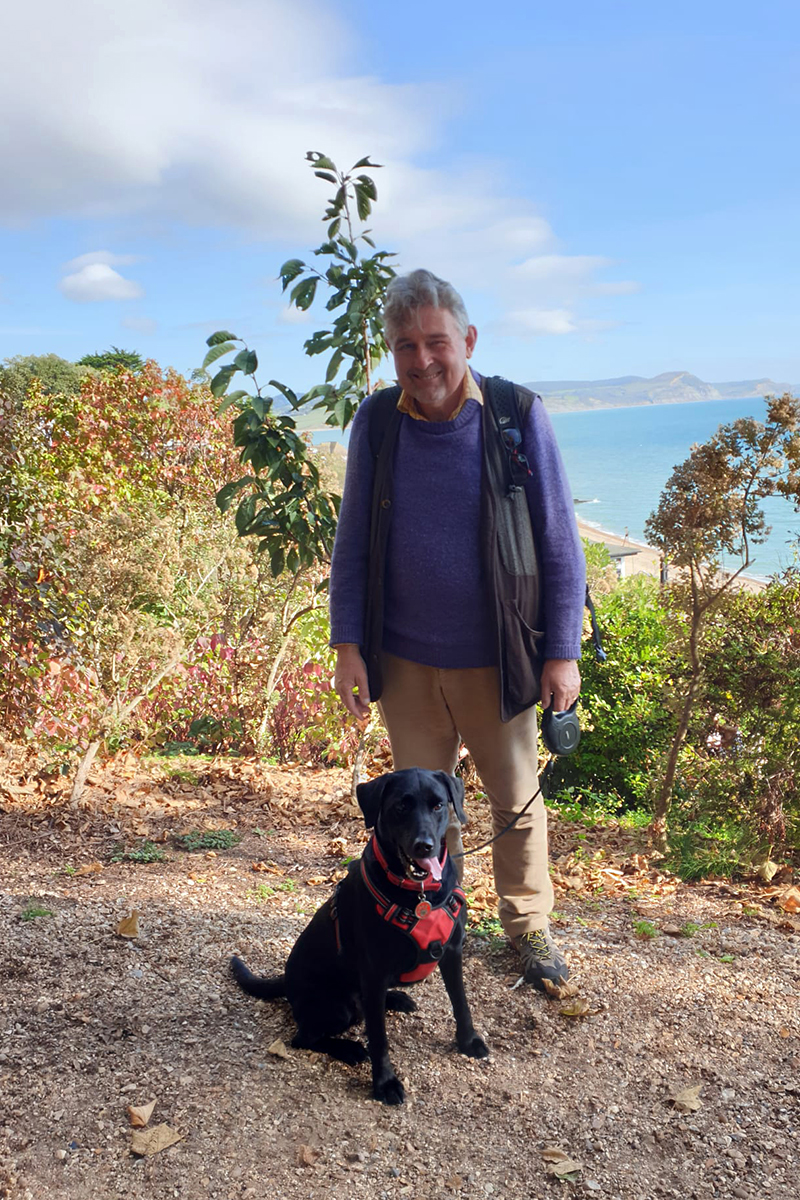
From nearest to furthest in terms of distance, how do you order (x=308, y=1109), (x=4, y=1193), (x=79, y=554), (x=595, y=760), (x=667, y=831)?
(x=4, y=1193) < (x=308, y=1109) < (x=667, y=831) < (x=79, y=554) < (x=595, y=760)

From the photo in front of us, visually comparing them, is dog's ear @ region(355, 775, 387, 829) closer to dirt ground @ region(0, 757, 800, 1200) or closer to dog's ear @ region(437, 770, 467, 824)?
dog's ear @ region(437, 770, 467, 824)

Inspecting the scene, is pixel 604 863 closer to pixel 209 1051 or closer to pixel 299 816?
pixel 299 816

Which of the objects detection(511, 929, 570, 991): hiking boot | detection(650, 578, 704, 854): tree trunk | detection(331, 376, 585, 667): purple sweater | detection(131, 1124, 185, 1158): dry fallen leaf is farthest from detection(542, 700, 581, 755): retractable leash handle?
detection(131, 1124, 185, 1158): dry fallen leaf

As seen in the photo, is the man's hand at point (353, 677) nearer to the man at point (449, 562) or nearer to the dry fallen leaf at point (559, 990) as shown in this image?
the man at point (449, 562)

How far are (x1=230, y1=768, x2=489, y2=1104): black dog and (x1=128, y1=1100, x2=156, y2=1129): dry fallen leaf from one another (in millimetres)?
453

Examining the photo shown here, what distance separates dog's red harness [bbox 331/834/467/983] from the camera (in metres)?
2.38

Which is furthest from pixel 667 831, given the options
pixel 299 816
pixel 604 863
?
pixel 299 816

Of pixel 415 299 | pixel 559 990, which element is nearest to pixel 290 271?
pixel 415 299

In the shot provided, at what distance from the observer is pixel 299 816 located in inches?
195

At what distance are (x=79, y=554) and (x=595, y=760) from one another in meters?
3.30

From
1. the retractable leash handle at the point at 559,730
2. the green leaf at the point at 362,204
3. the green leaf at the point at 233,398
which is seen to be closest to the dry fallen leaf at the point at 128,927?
the retractable leash handle at the point at 559,730

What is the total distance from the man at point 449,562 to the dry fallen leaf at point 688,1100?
3.16 ft

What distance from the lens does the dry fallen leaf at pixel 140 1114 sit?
91.3 inches

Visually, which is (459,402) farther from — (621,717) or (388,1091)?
(621,717)
